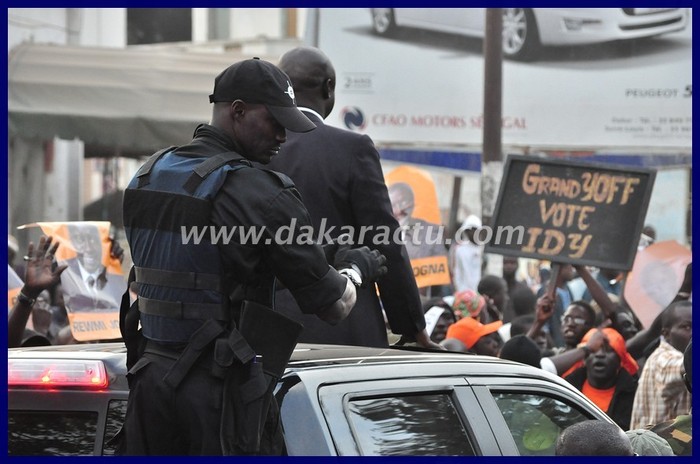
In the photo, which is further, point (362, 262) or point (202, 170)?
point (362, 262)

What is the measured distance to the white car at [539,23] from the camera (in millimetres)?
15656

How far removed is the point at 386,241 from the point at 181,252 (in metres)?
1.38

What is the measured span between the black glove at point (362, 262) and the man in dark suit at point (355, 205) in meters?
0.80

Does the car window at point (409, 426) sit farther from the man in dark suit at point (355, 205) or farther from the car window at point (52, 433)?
the man in dark suit at point (355, 205)

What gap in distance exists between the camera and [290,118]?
357 centimetres

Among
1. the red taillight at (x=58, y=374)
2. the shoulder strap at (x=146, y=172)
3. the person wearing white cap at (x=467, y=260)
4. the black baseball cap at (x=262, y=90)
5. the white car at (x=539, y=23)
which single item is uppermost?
the white car at (x=539, y=23)

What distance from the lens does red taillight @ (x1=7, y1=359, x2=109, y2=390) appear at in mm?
3518

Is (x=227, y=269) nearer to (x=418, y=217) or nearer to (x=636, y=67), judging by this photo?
(x=418, y=217)

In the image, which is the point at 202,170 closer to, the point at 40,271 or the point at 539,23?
the point at 40,271

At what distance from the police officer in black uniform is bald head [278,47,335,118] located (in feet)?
4.17

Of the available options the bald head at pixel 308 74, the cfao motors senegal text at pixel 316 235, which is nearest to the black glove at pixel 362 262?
the cfao motors senegal text at pixel 316 235

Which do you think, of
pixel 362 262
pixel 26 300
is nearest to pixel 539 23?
pixel 26 300

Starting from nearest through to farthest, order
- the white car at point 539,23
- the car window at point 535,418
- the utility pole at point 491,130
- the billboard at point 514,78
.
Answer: the car window at point 535,418
the utility pole at point 491,130
the billboard at point 514,78
the white car at point 539,23

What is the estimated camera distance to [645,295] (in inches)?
320
